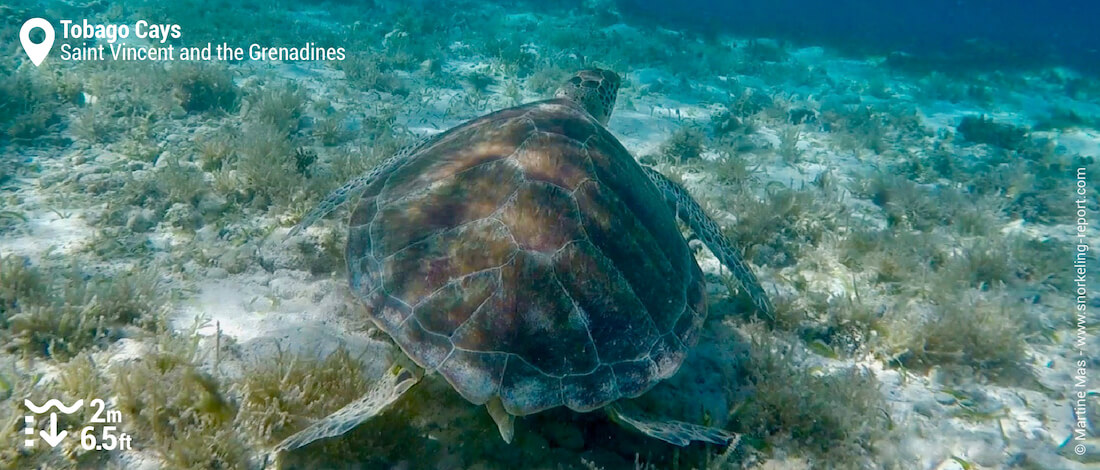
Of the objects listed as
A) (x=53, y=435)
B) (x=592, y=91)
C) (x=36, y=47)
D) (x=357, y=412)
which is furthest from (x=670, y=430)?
(x=36, y=47)

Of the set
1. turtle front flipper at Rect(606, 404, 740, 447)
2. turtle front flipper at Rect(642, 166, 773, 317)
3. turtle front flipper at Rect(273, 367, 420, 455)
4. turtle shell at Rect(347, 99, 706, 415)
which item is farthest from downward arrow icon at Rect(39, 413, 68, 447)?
turtle front flipper at Rect(642, 166, 773, 317)

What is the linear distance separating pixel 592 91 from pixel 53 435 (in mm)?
4537

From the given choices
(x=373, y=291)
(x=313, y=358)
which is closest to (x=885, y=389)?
(x=373, y=291)

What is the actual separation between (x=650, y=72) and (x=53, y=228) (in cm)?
1093

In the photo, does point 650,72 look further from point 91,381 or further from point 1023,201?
point 91,381

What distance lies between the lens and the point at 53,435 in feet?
7.88

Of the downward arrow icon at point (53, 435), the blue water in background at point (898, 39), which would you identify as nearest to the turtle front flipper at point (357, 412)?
the downward arrow icon at point (53, 435)

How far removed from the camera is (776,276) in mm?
4605

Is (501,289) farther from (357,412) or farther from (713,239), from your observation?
(713,239)

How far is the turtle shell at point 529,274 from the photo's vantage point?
2.36 metres

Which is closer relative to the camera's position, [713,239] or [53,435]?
[53,435]

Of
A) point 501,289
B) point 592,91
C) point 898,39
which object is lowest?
point 501,289

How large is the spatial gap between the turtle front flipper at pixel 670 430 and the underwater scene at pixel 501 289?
19 millimetres

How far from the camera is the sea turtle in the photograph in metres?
2.36
